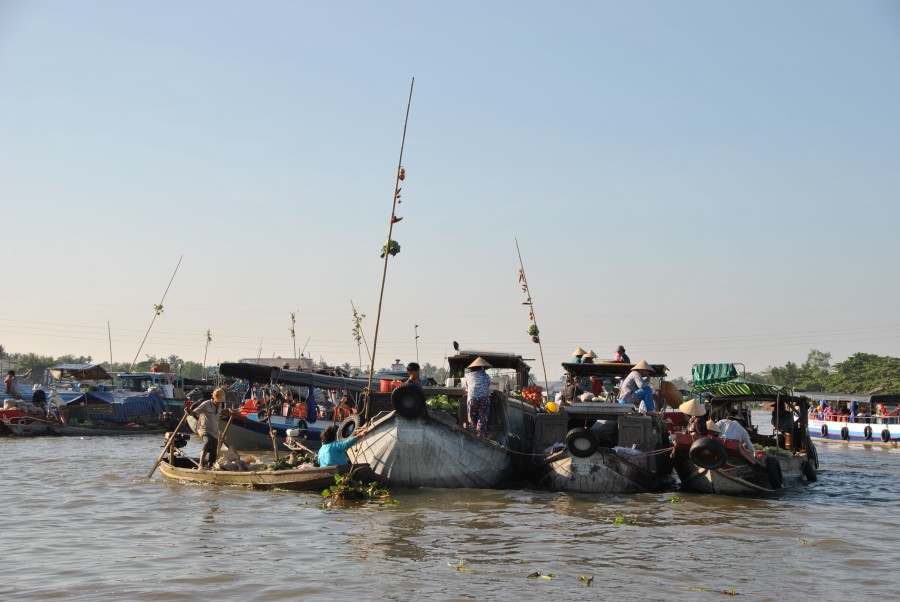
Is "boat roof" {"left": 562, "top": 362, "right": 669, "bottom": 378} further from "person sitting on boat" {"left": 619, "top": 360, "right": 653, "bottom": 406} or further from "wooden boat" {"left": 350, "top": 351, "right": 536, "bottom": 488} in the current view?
"wooden boat" {"left": 350, "top": 351, "right": 536, "bottom": 488}

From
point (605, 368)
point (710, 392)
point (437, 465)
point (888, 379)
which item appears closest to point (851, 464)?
point (710, 392)

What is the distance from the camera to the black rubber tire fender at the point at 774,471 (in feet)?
54.7

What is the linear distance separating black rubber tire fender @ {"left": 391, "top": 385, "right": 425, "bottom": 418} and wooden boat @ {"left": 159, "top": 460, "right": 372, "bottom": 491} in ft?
3.95

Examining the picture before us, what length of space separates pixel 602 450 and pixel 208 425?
7.29m

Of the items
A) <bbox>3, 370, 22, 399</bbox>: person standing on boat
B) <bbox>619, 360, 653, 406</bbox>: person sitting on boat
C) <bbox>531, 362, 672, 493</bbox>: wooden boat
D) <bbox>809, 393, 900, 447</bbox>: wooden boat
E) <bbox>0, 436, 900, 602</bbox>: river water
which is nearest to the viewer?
<bbox>0, 436, 900, 602</bbox>: river water

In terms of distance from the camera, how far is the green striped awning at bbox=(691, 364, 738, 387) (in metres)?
28.7

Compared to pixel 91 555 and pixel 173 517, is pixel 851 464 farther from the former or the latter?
pixel 91 555

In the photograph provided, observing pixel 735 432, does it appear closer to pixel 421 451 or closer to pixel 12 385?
pixel 421 451

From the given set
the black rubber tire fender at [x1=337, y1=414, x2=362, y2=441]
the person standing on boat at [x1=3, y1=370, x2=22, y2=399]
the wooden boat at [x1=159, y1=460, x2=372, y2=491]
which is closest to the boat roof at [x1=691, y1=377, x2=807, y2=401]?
the black rubber tire fender at [x1=337, y1=414, x2=362, y2=441]

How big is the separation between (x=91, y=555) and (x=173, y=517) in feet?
8.62

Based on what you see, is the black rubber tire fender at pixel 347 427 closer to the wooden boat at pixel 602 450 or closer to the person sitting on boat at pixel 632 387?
the wooden boat at pixel 602 450

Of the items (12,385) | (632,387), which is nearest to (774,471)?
(632,387)

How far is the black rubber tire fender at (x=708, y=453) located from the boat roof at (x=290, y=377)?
8.82 meters

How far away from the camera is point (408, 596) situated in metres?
8.58
